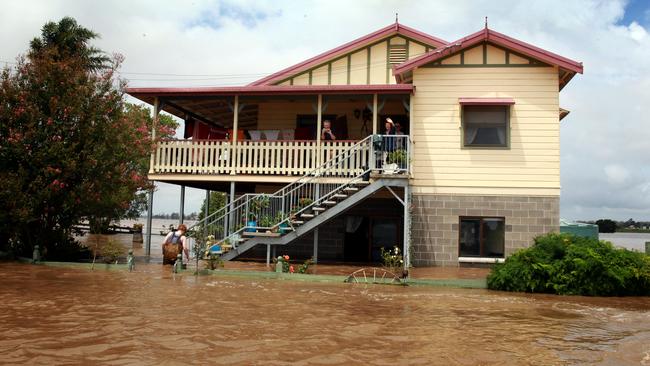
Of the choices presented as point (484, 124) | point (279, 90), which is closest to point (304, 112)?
point (279, 90)

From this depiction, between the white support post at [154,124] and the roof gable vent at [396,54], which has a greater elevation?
the roof gable vent at [396,54]

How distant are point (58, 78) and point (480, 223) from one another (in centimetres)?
1259

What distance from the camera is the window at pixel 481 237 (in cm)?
1692

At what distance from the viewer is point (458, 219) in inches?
663

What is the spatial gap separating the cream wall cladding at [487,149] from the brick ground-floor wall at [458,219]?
0.89 feet

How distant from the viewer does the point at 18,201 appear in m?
14.5

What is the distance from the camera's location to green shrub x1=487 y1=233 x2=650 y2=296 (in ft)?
38.1

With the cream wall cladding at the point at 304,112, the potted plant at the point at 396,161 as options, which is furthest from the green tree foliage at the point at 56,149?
the potted plant at the point at 396,161

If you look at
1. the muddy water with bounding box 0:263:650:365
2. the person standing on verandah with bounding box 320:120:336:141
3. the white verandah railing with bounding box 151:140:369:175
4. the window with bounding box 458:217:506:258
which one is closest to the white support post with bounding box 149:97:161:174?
the white verandah railing with bounding box 151:140:369:175

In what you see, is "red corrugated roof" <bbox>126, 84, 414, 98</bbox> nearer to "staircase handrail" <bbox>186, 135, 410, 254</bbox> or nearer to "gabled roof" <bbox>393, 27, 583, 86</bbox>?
"gabled roof" <bbox>393, 27, 583, 86</bbox>

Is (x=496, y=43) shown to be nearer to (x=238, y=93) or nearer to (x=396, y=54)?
(x=396, y=54)

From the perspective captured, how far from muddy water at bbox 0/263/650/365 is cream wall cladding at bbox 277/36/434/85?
377 inches

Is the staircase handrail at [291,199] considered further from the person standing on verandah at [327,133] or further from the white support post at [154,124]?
the white support post at [154,124]

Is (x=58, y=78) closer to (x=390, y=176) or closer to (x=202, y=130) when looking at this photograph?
(x=202, y=130)
